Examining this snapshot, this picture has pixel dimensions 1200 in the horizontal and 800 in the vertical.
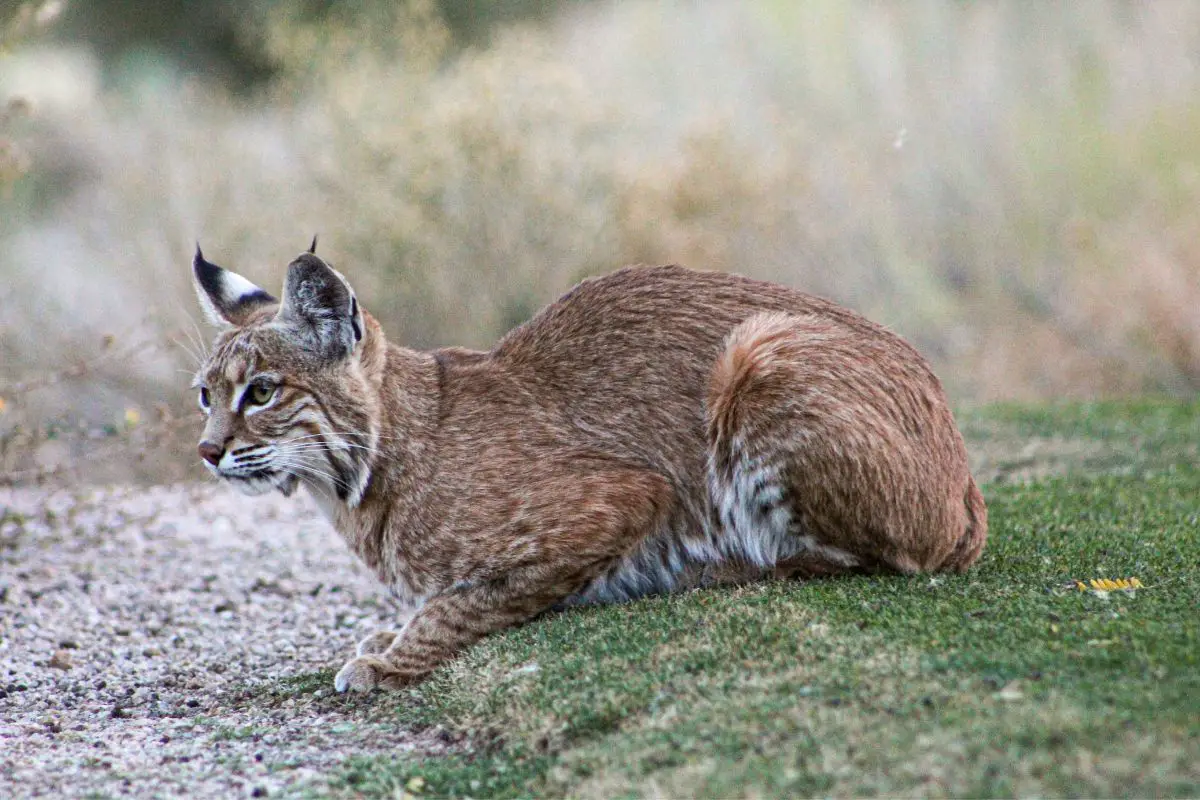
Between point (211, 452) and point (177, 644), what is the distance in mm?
1444

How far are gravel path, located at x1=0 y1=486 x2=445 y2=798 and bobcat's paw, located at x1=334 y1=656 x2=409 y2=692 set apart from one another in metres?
0.06

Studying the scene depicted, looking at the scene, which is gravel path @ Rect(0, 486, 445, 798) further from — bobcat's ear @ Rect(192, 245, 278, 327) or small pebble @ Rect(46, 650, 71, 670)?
bobcat's ear @ Rect(192, 245, 278, 327)

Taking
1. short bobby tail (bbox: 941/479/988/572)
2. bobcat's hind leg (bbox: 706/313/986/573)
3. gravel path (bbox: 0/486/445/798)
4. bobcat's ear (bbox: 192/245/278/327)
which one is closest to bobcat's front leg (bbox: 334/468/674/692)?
gravel path (bbox: 0/486/445/798)

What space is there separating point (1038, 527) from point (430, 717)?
9.79 ft

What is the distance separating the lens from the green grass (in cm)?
345

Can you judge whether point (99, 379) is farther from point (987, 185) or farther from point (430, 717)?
point (987, 185)

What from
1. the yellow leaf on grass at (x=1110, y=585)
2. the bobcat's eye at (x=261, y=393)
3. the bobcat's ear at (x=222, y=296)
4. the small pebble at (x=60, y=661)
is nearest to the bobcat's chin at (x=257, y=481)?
the bobcat's eye at (x=261, y=393)

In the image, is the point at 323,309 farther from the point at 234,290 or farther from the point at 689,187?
the point at 689,187

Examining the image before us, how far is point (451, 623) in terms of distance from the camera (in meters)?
5.28

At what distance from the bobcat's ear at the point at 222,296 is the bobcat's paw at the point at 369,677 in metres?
1.56

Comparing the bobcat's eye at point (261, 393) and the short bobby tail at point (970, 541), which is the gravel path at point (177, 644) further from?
the short bobby tail at point (970, 541)

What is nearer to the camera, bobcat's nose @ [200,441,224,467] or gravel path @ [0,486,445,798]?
gravel path @ [0,486,445,798]

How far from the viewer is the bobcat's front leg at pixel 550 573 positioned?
5.23m

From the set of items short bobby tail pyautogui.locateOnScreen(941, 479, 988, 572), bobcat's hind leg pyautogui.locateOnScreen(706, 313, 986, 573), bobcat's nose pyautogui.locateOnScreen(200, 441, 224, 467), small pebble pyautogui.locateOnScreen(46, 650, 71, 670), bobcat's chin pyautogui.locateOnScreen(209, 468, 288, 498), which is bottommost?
short bobby tail pyautogui.locateOnScreen(941, 479, 988, 572)
